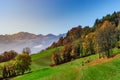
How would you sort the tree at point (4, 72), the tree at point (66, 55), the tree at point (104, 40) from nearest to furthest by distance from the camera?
the tree at point (104, 40)
the tree at point (4, 72)
the tree at point (66, 55)

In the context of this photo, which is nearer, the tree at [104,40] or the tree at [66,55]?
the tree at [104,40]

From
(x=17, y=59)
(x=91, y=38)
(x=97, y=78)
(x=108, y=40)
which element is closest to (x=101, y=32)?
(x=108, y=40)

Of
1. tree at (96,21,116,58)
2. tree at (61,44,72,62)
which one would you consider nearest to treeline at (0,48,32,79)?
tree at (61,44,72,62)

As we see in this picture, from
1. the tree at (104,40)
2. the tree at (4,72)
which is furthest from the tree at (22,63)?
the tree at (104,40)

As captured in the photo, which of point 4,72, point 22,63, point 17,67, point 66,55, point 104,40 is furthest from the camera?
point 66,55

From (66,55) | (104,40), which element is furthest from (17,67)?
(104,40)

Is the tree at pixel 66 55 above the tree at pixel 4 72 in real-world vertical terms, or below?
above

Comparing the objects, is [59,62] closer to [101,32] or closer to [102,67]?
[101,32]

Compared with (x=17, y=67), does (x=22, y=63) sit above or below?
above

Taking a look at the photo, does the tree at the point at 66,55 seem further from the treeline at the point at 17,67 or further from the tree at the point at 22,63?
the tree at the point at 22,63

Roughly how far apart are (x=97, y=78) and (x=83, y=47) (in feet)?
352

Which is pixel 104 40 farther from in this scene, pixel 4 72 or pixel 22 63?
pixel 4 72

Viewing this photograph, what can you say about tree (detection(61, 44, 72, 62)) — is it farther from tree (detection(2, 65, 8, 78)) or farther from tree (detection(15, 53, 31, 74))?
tree (detection(2, 65, 8, 78))

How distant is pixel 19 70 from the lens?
134 m
